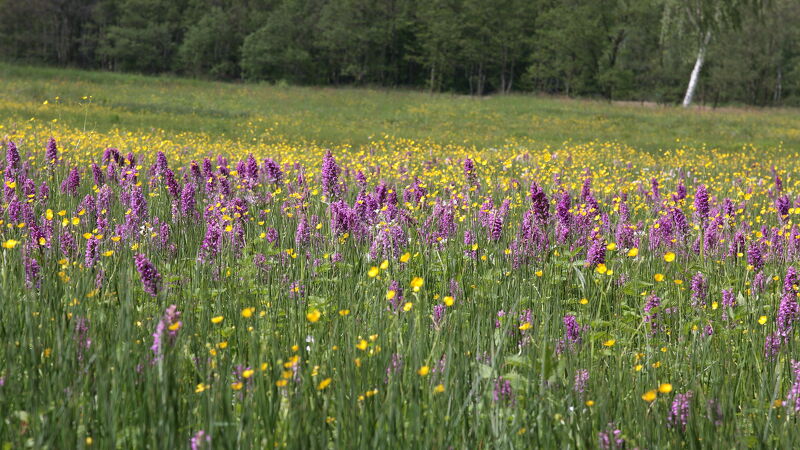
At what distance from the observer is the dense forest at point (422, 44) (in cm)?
7200

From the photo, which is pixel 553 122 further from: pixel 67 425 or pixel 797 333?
pixel 67 425

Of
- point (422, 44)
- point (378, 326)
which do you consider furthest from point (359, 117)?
point (422, 44)

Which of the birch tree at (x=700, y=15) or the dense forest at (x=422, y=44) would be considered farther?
the dense forest at (x=422, y=44)

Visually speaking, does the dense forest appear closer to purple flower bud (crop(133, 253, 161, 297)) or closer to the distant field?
the distant field

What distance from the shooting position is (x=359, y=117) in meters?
29.9

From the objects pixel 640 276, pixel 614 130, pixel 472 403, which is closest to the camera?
pixel 472 403

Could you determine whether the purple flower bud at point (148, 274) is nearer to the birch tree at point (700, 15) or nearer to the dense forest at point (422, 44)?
the birch tree at point (700, 15)

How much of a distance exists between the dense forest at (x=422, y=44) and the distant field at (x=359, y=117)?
106ft

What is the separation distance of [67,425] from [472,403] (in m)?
1.20

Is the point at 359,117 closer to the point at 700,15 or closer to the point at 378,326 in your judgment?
the point at 700,15

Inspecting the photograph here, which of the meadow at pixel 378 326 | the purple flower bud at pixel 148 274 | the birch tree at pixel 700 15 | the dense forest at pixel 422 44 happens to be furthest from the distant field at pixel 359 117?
the dense forest at pixel 422 44

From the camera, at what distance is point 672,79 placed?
81875 mm

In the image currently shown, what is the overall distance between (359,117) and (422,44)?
51.8 meters

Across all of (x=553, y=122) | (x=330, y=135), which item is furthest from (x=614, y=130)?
(x=330, y=135)
